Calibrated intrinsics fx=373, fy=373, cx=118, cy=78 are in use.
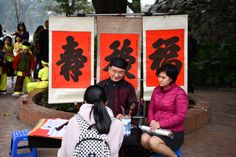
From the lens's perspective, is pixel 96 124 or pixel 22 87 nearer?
pixel 96 124

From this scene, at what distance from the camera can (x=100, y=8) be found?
8312 mm

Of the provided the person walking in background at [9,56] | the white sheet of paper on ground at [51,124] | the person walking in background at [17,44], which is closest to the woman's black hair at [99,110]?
the white sheet of paper on ground at [51,124]

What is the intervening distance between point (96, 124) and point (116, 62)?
1.50m

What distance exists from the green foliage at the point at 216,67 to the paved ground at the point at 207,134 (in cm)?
237

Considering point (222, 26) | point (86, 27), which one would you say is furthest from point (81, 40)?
point (222, 26)

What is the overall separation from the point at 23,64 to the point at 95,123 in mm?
6937

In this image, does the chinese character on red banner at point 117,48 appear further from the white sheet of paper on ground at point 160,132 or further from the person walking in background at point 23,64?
the person walking in background at point 23,64

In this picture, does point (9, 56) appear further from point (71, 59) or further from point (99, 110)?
point (99, 110)

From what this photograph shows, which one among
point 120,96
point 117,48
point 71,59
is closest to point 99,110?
point 120,96

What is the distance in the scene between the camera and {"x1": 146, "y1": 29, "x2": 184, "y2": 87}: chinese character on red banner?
17.9ft

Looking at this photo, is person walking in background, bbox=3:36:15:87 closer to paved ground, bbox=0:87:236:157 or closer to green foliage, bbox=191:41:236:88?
paved ground, bbox=0:87:236:157

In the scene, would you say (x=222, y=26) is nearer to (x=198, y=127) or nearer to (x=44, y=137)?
(x=198, y=127)

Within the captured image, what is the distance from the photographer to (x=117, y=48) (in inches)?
218

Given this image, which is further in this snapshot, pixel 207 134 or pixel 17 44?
pixel 17 44
